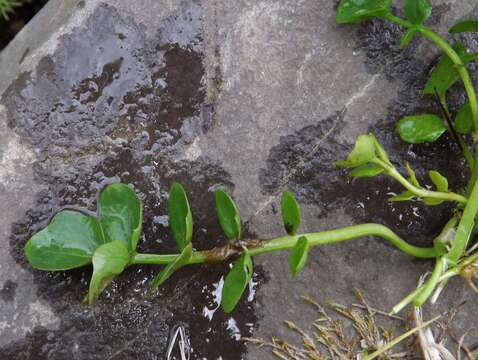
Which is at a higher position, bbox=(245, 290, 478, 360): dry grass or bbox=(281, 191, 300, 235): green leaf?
bbox=(281, 191, 300, 235): green leaf

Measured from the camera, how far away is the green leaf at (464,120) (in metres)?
1.30

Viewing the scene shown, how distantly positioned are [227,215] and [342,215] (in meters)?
0.27

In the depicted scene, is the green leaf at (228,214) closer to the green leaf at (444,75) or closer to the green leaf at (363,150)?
the green leaf at (363,150)

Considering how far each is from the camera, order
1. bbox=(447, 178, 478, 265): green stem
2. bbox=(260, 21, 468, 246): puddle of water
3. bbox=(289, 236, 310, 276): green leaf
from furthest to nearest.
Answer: bbox=(260, 21, 468, 246): puddle of water < bbox=(447, 178, 478, 265): green stem < bbox=(289, 236, 310, 276): green leaf

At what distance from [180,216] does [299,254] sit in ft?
0.71

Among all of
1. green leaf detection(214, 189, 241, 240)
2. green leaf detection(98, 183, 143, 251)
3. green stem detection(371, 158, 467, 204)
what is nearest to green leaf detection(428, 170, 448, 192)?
green stem detection(371, 158, 467, 204)

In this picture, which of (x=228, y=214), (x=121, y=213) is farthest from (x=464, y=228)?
(x=121, y=213)

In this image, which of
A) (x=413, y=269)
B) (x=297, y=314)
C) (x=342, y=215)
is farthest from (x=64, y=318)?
(x=413, y=269)

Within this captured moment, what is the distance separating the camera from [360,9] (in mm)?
1323

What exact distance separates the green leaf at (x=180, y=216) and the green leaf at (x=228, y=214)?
0.06 metres

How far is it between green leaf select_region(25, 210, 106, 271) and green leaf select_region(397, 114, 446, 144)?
592mm

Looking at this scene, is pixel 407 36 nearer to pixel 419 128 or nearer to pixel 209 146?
pixel 419 128

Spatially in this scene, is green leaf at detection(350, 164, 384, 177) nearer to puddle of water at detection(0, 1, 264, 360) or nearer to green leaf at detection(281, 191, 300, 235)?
green leaf at detection(281, 191, 300, 235)

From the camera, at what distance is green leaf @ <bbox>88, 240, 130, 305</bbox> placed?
1.14 metres
